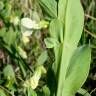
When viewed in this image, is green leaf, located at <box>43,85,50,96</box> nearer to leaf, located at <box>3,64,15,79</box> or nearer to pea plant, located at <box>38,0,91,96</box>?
pea plant, located at <box>38,0,91,96</box>

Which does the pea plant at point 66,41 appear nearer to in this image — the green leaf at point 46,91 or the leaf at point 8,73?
the green leaf at point 46,91

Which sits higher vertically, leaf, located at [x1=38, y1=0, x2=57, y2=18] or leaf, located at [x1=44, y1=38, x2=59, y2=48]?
leaf, located at [x1=38, y1=0, x2=57, y2=18]

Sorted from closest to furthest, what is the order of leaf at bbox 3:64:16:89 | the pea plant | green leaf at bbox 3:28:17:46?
the pea plant → leaf at bbox 3:64:16:89 → green leaf at bbox 3:28:17:46

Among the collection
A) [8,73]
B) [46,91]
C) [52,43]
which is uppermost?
[52,43]

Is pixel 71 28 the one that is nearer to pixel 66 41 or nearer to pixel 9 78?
pixel 66 41

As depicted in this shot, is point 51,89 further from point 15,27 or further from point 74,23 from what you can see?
point 15,27

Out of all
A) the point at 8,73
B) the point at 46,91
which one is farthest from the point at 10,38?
the point at 46,91

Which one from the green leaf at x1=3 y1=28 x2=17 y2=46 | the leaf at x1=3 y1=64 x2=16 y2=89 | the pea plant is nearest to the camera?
the pea plant

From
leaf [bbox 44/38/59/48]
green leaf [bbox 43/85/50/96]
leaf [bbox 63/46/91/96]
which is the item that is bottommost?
green leaf [bbox 43/85/50/96]

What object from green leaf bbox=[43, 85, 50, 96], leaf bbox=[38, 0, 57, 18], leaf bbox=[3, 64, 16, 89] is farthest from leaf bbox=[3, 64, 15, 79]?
leaf bbox=[38, 0, 57, 18]
